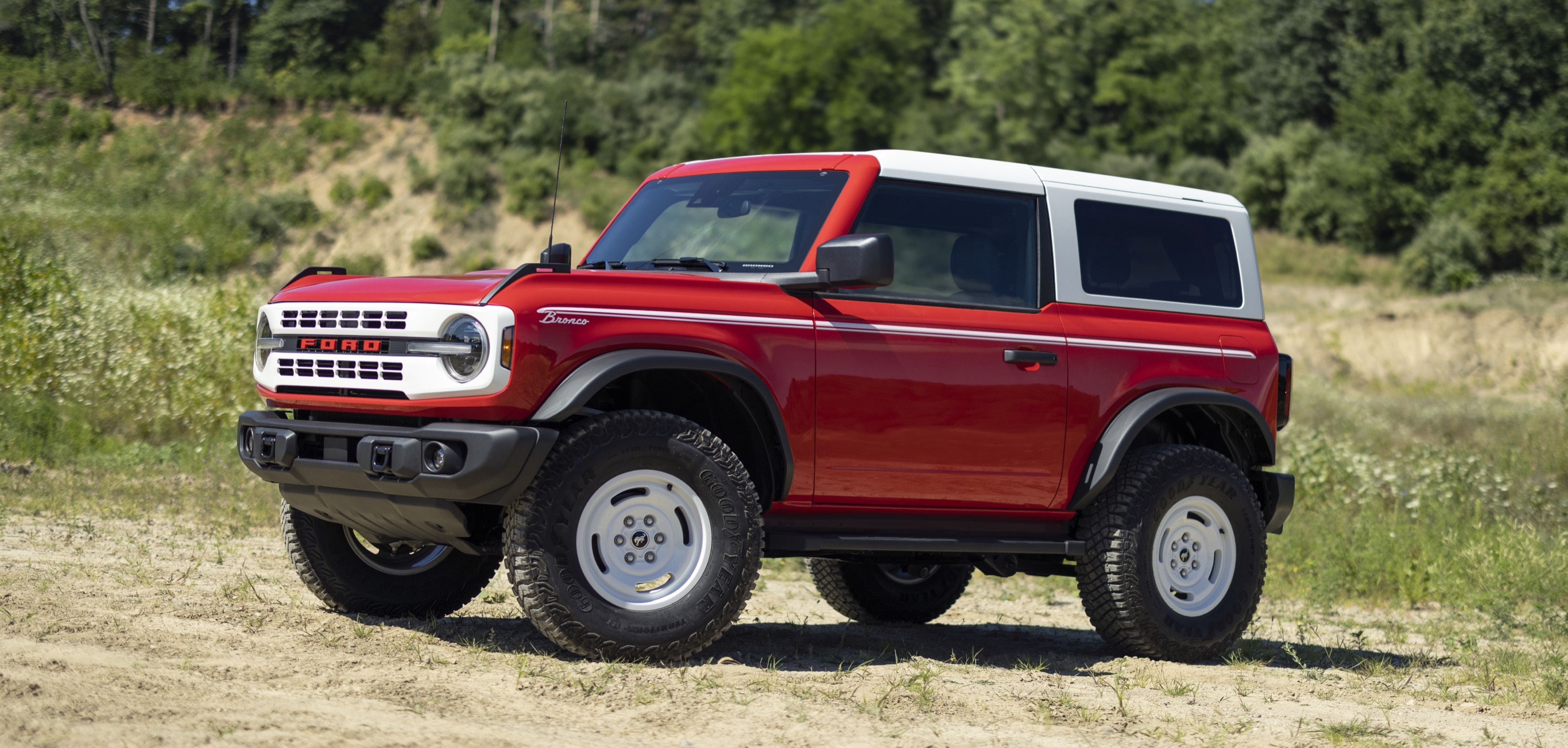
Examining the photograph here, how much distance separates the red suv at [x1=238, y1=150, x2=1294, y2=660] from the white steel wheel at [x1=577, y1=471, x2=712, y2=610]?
1 cm

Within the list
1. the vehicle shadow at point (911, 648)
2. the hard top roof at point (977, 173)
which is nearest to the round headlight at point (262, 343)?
the vehicle shadow at point (911, 648)

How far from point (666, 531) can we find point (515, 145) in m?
55.4

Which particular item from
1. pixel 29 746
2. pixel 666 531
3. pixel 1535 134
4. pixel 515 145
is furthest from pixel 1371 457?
pixel 515 145

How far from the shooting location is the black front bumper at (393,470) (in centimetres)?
498

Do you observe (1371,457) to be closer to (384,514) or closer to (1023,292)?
(1023,292)

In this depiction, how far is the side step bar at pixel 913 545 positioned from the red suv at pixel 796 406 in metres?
0.02

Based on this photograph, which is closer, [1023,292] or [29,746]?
[29,746]

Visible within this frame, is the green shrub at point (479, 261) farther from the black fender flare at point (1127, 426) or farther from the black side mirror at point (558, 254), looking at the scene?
the black fender flare at point (1127, 426)

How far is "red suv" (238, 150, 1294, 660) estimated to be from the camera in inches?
204

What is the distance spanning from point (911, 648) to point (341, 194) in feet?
172

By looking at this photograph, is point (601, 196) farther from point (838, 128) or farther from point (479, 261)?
point (838, 128)

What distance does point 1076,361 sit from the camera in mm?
6430

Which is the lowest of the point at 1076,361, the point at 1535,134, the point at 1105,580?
the point at 1105,580

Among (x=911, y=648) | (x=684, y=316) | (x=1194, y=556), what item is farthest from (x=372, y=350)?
(x=1194, y=556)
